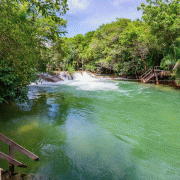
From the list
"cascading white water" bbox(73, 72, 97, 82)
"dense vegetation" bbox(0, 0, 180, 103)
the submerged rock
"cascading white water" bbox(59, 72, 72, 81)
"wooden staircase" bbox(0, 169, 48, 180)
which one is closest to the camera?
"wooden staircase" bbox(0, 169, 48, 180)

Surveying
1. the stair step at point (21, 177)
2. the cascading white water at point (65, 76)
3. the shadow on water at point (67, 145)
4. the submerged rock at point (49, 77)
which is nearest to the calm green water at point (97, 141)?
the shadow on water at point (67, 145)

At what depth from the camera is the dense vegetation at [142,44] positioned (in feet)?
43.9

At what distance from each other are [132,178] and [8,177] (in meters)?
2.43

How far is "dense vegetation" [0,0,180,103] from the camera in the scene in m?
2.95

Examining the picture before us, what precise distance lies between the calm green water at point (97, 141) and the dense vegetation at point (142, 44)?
9003mm

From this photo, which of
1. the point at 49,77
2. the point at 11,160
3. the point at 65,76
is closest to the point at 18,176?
the point at 11,160

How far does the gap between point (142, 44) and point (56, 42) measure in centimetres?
1210

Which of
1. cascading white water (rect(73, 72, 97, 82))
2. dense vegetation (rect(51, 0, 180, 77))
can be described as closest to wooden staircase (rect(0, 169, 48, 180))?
dense vegetation (rect(51, 0, 180, 77))

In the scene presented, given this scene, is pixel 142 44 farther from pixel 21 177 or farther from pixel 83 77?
pixel 21 177

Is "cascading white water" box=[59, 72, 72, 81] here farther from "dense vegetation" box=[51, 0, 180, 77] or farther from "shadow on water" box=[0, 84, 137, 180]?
"shadow on water" box=[0, 84, 137, 180]

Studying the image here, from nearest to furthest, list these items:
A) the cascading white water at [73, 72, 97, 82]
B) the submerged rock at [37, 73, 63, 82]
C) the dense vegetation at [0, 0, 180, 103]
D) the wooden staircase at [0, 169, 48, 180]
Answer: the wooden staircase at [0, 169, 48, 180], the dense vegetation at [0, 0, 180, 103], the submerged rock at [37, 73, 63, 82], the cascading white water at [73, 72, 97, 82]

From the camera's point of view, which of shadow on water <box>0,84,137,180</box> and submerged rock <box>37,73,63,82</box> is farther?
submerged rock <box>37,73,63,82</box>

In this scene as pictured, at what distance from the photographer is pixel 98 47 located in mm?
29031

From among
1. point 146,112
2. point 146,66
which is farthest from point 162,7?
point 146,112
